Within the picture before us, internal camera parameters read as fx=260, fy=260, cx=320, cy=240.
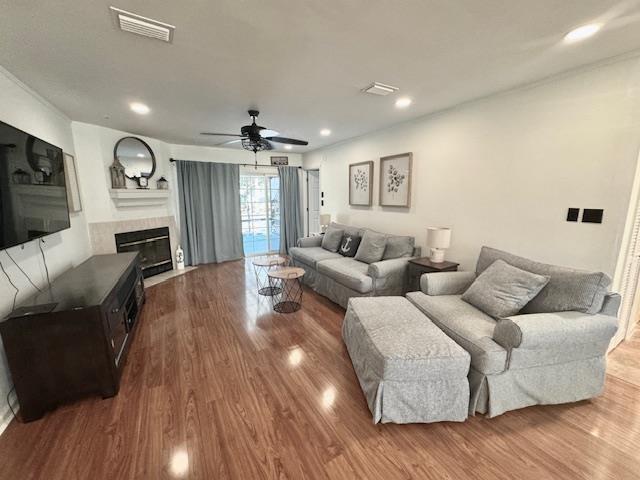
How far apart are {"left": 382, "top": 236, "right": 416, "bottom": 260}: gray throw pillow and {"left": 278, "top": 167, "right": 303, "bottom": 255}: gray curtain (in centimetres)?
330

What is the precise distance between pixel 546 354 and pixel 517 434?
0.53 meters

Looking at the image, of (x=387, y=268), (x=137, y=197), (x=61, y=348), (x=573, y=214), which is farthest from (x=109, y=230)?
(x=573, y=214)

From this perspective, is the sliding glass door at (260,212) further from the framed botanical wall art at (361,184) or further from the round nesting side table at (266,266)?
the framed botanical wall art at (361,184)

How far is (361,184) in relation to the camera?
4.54 m

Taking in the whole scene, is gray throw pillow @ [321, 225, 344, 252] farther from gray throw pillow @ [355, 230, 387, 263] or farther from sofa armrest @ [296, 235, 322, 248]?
gray throw pillow @ [355, 230, 387, 263]

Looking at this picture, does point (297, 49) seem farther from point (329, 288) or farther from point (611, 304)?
point (611, 304)

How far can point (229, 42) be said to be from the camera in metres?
1.72

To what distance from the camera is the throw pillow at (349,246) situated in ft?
13.3

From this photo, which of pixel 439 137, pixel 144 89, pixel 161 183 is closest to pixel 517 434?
pixel 439 137

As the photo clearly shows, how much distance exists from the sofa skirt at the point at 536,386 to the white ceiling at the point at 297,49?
7.05 feet

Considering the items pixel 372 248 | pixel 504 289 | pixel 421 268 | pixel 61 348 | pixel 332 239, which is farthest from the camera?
pixel 332 239

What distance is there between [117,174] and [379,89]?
394cm

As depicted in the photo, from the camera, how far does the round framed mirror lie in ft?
13.2

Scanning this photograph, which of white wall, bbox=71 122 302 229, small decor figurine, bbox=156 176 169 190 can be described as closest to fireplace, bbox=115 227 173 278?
white wall, bbox=71 122 302 229
